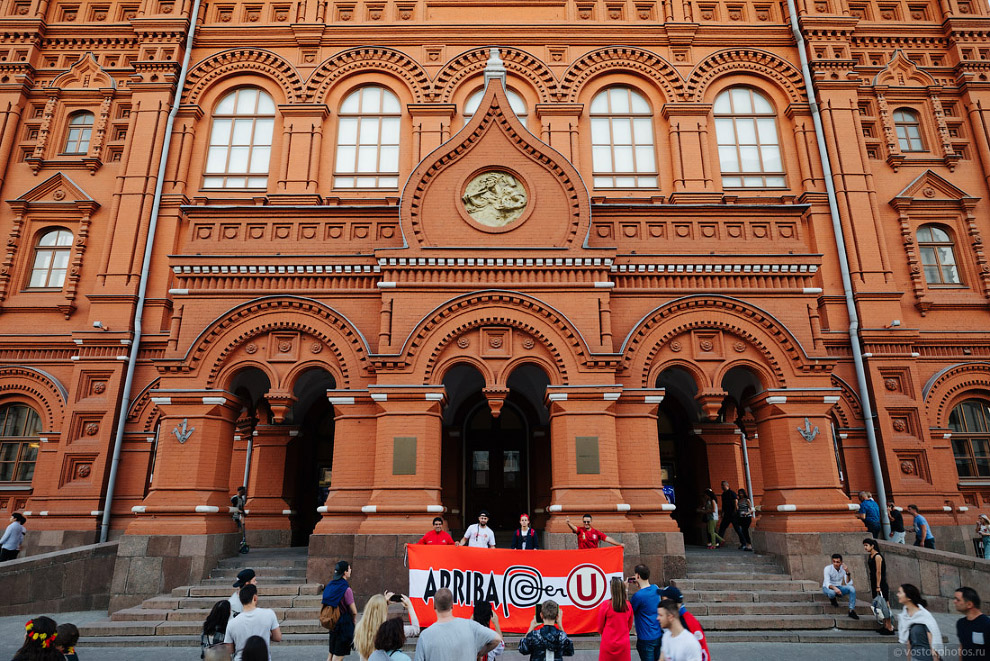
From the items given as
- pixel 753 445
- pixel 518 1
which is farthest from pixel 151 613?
pixel 518 1

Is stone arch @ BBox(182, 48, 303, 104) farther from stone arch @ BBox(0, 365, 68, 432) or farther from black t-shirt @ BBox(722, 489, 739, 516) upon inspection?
black t-shirt @ BBox(722, 489, 739, 516)

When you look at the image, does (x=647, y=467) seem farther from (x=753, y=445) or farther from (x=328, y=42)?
(x=328, y=42)

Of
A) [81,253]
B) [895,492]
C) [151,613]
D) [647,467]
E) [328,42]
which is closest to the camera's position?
[151,613]

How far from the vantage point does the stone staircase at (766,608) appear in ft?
33.6

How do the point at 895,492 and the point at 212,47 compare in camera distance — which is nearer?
the point at 895,492

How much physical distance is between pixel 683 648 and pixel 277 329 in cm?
1101

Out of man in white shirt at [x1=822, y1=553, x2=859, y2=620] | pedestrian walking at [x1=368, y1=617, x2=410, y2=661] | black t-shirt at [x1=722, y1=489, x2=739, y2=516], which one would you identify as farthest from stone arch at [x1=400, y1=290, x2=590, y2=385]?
pedestrian walking at [x1=368, y1=617, x2=410, y2=661]

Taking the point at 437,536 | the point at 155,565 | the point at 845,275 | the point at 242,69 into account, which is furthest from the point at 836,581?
the point at 242,69

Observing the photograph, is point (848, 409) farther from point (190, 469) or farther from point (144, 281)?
point (144, 281)

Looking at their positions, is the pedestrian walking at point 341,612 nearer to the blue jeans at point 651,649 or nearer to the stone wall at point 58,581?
the blue jeans at point 651,649

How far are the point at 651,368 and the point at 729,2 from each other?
13.8 meters

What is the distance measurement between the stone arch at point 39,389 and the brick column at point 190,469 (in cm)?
542

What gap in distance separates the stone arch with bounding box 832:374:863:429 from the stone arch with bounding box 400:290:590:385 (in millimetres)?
8008

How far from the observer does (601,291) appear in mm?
13422
